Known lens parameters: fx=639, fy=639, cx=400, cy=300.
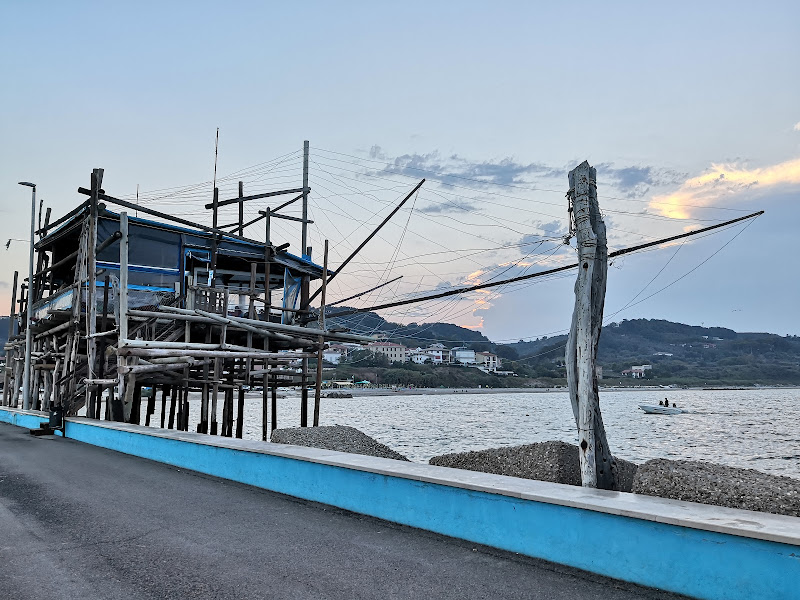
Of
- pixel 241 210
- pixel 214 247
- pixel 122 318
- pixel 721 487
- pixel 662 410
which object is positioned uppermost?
pixel 241 210

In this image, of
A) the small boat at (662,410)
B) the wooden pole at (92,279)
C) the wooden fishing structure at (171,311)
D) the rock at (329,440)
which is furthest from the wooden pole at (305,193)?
the small boat at (662,410)

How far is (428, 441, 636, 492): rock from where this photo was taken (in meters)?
9.27

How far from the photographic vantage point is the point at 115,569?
224 inches

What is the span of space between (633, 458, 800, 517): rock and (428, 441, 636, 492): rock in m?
2.10

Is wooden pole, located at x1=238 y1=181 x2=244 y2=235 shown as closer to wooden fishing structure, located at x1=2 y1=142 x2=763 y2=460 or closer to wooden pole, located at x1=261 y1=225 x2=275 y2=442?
wooden fishing structure, located at x1=2 y1=142 x2=763 y2=460

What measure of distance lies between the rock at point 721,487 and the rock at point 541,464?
2.10 meters

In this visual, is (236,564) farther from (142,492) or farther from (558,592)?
(142,492)

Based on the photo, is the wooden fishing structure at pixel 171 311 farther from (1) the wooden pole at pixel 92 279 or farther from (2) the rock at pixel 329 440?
(2) the rock at pixel 329 440

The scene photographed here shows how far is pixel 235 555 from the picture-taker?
6.14 meters

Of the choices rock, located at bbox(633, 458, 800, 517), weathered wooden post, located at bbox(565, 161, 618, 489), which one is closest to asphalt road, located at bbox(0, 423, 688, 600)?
rock, located at bbox(633, 458, 800, 517)

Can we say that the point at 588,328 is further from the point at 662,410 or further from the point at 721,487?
the point at 662,410

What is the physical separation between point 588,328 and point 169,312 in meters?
14.7

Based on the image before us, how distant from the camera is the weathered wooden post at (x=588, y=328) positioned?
8117mm

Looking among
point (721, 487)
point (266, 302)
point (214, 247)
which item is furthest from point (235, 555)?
point (214, 247)
